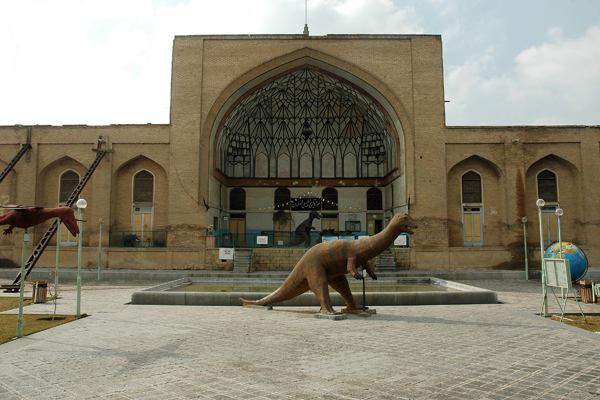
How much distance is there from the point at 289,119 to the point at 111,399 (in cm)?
2772

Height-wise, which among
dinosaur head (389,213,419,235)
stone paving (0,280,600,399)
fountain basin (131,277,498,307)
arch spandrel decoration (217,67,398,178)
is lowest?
stone paving (0,280,600,399)

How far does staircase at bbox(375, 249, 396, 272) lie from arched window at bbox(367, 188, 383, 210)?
824cm

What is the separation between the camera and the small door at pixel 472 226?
23328mm

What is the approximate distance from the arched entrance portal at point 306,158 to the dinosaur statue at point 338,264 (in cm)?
1907

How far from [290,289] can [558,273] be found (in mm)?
5642

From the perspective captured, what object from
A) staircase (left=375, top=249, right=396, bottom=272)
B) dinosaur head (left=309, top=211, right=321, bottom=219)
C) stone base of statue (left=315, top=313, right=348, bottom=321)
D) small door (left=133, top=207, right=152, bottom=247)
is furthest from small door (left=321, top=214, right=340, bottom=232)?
stone base of statue (left=315, top=313, right=348, bottom=321)

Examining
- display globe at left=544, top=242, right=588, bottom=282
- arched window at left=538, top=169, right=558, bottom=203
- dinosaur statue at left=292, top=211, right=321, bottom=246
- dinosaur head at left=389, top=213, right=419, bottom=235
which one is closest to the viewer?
dinosaur head at left=389, top=213, right=419, bottom=235

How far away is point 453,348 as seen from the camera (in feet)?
21.0

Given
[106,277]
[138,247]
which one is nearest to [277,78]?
[138,247]

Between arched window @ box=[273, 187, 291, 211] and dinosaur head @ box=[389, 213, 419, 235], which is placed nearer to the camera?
dinosaur head @ box=[389, 213, 419, 235]

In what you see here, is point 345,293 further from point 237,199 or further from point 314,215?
point 237,199

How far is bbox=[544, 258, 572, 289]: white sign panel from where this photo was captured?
911cm

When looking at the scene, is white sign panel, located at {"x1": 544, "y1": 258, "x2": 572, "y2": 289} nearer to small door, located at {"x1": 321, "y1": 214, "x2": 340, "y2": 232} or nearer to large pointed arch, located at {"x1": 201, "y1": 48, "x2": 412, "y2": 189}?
large pointed arch, located at {"x1": 201, "y1": 48, "x2": 412, "y2": 189}

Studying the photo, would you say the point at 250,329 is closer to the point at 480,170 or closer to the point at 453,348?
the point at 453,348
